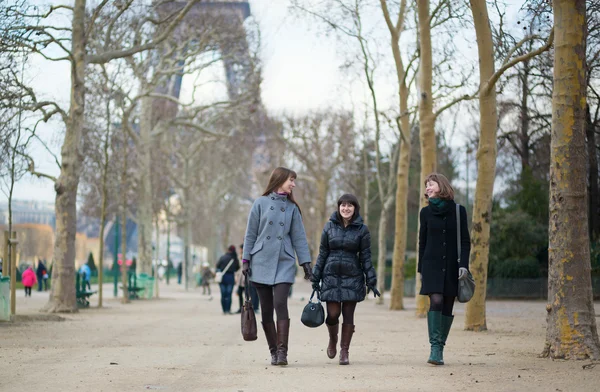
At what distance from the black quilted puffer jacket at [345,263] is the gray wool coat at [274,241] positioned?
252mm

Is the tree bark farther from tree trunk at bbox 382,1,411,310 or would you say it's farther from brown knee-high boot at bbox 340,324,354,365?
tree trunk at bbox 382,1,411,310

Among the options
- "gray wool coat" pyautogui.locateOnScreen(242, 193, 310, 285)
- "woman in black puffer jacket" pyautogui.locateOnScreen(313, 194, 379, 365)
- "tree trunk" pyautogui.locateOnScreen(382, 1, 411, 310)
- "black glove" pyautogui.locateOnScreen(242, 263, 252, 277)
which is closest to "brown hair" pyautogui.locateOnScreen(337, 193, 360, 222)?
"woman in black puffer jacket" pyautogui.locateOnScreen(313, 194, 379, 365)

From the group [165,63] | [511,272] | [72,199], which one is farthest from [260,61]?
[72,199]

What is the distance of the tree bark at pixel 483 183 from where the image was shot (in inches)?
667

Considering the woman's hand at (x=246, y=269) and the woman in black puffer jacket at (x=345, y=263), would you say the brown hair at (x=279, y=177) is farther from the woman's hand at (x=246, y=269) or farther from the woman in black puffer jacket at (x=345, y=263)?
the woman's hand at (x=246, y=269)

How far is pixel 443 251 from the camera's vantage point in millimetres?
10062

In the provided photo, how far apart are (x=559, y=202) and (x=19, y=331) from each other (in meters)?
9.41

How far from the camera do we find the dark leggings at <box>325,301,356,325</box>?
400 inches

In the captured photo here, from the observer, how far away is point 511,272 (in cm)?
3850

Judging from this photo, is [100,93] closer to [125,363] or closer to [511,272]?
[511,272]

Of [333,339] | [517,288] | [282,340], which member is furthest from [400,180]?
[282,340]

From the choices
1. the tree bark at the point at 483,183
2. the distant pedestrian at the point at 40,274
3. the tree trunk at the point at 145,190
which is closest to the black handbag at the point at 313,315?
the tree bark at the point at 483,183

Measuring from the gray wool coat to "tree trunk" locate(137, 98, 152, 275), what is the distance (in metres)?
29.4

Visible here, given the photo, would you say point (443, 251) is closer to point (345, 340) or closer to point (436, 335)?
point (436, 335)
